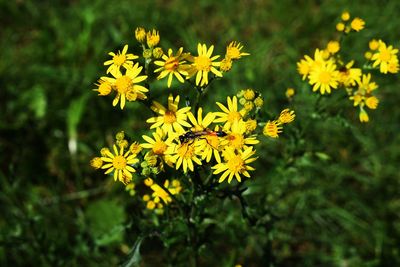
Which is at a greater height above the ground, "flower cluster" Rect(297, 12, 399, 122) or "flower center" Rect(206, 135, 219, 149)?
"flower cluster" Rect(297, 12, 399, 122)

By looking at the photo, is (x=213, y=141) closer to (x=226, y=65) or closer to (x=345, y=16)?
(x=226, y=65)

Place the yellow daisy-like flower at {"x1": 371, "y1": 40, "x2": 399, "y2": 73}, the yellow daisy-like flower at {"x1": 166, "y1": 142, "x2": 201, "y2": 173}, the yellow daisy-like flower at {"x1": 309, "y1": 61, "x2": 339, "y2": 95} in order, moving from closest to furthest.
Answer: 1. the yellow daisy-like flower at {"x1": 166, "y1": 142, "x2": 201, "y2": 173}
2. the yellow daisy-like flower at {"x1": 309, "y1": 61, "x2": 339, "y2": 95}
3. the yellow daisy-like flower at {"x1": 371, "y1": 40, "x2": 399, "y2": 73}

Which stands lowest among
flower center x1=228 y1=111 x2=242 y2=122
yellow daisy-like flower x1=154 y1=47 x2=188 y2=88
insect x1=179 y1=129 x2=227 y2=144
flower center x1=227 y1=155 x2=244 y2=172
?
flower center x1=227 y1=155 x2=244 y2=172

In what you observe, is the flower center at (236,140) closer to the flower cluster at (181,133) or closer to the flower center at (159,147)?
A: the flower cluster at (181,133)

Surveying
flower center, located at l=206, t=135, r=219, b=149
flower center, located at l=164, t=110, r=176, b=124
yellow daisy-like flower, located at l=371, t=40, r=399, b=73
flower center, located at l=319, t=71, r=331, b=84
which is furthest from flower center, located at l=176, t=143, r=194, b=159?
yellow daisy-like flower, located at l=371, t=40, r=399, b=73

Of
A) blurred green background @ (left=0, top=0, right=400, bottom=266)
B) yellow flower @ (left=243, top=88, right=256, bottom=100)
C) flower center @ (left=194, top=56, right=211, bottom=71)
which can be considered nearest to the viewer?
yellow flower @ (left=243, top=88, right=256, bottom=100)

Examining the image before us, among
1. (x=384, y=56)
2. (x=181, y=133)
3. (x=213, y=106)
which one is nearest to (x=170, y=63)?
(x=181, y=133)

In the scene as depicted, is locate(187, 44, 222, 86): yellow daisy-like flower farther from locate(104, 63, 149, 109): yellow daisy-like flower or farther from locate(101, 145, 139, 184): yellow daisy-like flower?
locate(101, 145, 139, 184): yellow daisy-like flower

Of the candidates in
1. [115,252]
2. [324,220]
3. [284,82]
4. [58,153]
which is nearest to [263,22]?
[284,82]
